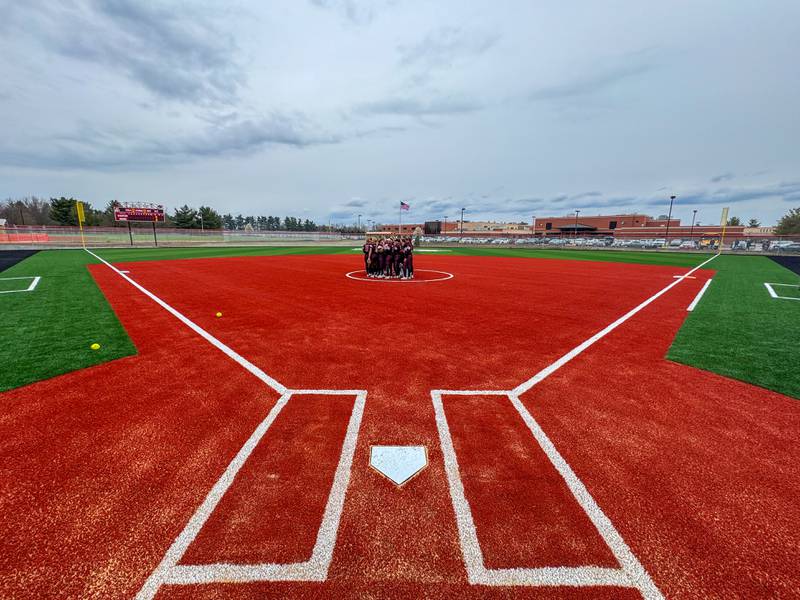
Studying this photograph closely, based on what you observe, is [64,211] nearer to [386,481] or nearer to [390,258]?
[390,258]

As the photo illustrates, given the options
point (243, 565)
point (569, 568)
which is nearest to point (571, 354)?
point (569, 568)

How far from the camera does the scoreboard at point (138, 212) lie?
4734cm

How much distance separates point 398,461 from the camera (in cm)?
356

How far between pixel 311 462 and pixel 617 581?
105 inches

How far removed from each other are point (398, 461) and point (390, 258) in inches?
540

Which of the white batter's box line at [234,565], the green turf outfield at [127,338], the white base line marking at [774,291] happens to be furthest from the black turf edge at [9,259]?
the white base line marking at [774,291]

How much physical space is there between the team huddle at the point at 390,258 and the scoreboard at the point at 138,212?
46.1 meters

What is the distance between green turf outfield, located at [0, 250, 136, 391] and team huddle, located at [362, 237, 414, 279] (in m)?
10.5

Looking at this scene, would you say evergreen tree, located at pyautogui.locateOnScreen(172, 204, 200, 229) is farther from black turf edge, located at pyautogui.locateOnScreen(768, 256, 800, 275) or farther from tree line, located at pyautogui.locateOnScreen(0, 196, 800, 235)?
black turf edge, located at pyautogui.locateOnScreen(768, 256, 800, 275)

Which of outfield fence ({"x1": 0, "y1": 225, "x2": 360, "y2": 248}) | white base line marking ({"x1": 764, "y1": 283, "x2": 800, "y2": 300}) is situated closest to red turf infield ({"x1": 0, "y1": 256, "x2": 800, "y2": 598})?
white base line marking ({"x1": 764, "y1": 283, "x2": 800, "y2": 300})

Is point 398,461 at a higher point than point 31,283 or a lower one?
lower

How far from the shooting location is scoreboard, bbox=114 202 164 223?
47.3 meters

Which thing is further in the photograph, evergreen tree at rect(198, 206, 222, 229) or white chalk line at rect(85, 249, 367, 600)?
evergreen tree at rect(198, 206, 222, 229)

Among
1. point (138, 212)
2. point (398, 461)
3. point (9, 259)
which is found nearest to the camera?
point (398, 461)
